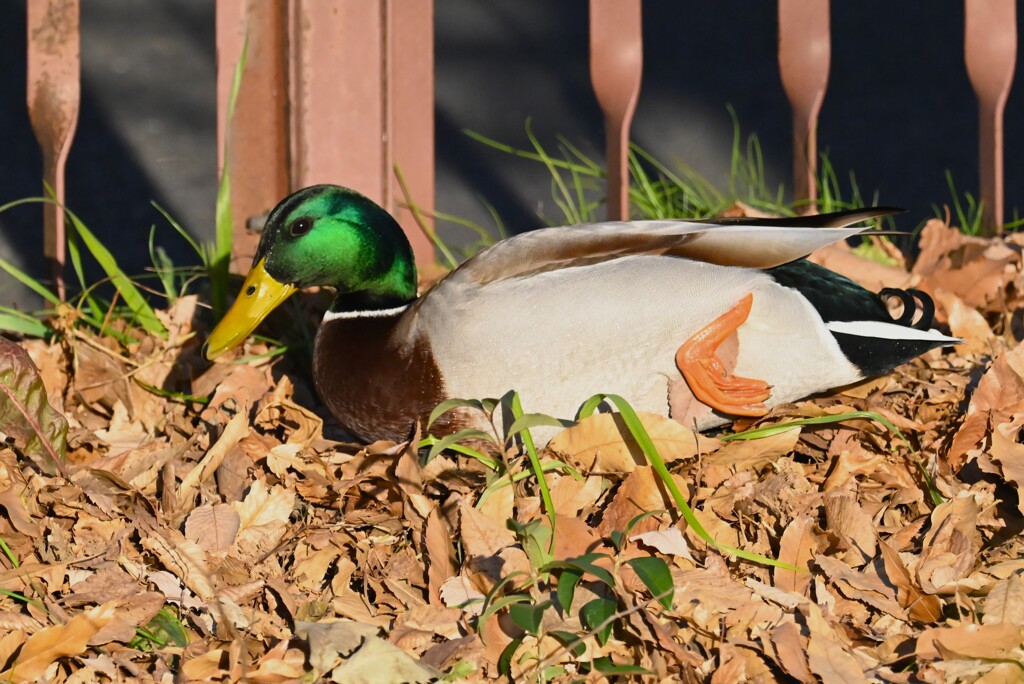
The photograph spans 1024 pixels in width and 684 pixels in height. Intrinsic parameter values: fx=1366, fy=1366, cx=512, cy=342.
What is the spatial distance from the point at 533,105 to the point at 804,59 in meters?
2.69

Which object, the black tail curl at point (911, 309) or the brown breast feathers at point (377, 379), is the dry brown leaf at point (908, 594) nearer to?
the black tail curl at point (911, 309)

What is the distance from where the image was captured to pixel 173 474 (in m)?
2.68

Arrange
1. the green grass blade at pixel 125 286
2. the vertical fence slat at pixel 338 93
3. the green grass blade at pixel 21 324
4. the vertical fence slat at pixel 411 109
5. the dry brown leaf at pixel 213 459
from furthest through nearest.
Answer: the vertical fence slat at pixel 411 109 → the vertical fence slat at pixel 338 93 → the green grass blade at pixel 125 286 → the green grass blade at pixel 21 324 → the dry brown leaf at pixel 213 459

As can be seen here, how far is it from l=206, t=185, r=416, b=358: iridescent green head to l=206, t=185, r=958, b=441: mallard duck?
0.07 m

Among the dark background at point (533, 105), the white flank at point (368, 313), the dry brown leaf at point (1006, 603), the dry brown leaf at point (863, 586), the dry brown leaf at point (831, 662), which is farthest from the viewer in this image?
the dark background at point (533, 105)

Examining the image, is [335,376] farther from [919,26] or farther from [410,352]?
[919,26]

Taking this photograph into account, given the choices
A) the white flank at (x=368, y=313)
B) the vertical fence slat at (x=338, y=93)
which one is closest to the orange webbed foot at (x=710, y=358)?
the white flank at (x=368, y=313)

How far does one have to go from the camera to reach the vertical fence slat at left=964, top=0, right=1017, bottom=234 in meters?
3.62

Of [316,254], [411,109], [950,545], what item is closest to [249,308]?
[316,254]

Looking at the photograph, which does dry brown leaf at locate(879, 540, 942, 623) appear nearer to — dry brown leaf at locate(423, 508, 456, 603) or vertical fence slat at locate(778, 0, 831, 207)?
dry brown leaf at locate(423, 508, 456, 603)

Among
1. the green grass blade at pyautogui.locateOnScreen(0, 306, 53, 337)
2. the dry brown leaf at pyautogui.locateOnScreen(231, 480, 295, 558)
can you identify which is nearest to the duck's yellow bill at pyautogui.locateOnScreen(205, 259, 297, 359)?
the dry brown leaf at pyautogui.locateOnScreen(231, 480, 295, 558)

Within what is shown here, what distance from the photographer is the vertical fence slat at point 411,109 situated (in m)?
3.66

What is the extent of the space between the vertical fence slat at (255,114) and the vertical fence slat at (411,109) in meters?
0.28

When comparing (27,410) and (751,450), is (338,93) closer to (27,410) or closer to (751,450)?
(27,410)
